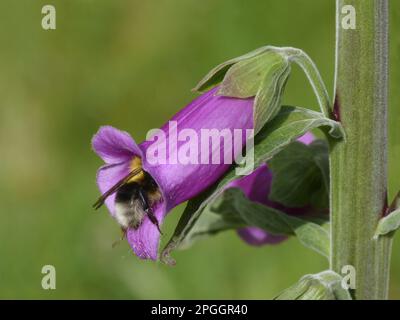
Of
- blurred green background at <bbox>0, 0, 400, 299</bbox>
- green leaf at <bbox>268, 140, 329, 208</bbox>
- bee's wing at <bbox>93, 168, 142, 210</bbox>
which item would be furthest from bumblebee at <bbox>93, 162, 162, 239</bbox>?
blurred green background at <bbox>0, 0, 400, 299</bbox>

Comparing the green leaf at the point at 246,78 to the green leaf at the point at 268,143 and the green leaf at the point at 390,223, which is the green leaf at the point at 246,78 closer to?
the green leaf at the point at 268,143

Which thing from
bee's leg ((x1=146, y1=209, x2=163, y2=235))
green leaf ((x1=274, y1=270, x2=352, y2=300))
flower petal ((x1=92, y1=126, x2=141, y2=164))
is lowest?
green leaf ((x1=274, y1=270, x2=352, y2=300))

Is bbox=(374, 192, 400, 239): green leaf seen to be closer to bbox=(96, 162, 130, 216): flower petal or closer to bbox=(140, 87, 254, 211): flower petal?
bbox=(140, 87, 254, 211): flower petal

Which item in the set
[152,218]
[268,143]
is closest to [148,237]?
[152,218]

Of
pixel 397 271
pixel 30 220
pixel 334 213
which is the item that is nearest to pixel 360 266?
pixel 334 213

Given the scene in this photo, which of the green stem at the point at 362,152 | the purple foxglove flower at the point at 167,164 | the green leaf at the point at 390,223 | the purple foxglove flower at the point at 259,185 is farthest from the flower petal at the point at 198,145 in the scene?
the purple foxglove flower at the point at 259,185
